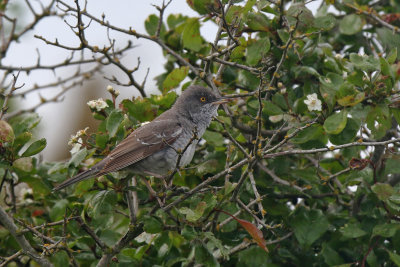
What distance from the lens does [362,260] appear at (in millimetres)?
4113

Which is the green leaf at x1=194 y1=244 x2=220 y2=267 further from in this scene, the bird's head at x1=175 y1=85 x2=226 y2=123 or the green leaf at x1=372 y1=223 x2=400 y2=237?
the bird's head at x1=175 y1=85 x2=226 y2=123

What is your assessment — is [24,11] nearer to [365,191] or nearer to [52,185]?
[52,185]

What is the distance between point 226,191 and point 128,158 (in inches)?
40.0

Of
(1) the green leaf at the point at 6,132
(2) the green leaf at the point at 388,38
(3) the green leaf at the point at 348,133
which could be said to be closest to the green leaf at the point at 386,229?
(3) the green leaf at the point at 348,133

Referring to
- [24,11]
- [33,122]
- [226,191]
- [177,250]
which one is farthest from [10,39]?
[226,191]

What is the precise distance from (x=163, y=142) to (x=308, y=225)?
1304 mm

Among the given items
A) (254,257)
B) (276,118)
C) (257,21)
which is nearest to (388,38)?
(257,21)

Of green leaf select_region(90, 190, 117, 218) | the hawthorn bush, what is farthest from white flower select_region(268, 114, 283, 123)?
green leaf select_region(90, 190, 117, 218)

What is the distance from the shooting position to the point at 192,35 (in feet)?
15.4

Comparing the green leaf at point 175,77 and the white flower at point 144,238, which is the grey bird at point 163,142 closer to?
the green leaf at point 175,77

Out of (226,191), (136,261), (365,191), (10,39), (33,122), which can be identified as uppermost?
(10,39)

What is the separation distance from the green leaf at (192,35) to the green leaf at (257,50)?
0.51 meters

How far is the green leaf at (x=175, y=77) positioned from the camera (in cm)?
448

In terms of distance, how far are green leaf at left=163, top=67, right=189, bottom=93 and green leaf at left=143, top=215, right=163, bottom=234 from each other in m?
1.24
